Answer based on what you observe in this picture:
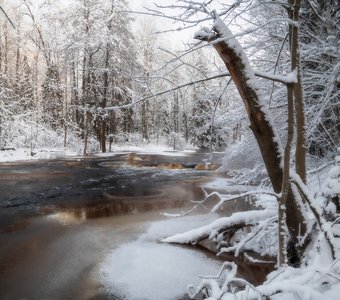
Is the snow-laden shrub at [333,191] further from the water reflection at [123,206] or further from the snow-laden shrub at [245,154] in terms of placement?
the water reflection at [123,206]

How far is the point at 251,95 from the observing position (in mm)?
3354

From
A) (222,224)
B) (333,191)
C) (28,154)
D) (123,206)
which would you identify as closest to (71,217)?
(123,206)

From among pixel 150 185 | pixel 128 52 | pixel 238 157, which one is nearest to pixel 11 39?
pixel 128 52

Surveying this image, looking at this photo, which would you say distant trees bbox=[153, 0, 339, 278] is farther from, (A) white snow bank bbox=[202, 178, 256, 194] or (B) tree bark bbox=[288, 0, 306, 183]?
(A) white snow bank bbox=[202, 178, 256, 194]

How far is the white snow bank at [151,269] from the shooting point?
4.50 m

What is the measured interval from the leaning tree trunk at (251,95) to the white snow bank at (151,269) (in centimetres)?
193

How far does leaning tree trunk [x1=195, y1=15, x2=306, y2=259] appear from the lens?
3.15 m

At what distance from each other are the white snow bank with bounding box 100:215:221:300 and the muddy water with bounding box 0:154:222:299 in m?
0.23

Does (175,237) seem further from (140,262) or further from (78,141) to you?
(78,141)

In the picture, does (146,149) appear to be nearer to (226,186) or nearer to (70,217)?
(226,186)

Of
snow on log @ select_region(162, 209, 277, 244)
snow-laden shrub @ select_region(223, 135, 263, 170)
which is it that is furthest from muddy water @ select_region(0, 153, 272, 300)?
snow-laden shrub @ select_region(223, 135, 263, 170)

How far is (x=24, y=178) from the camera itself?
13891mm

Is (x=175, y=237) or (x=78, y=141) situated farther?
(x=78, y=141)

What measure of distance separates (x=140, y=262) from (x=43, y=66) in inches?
1549
